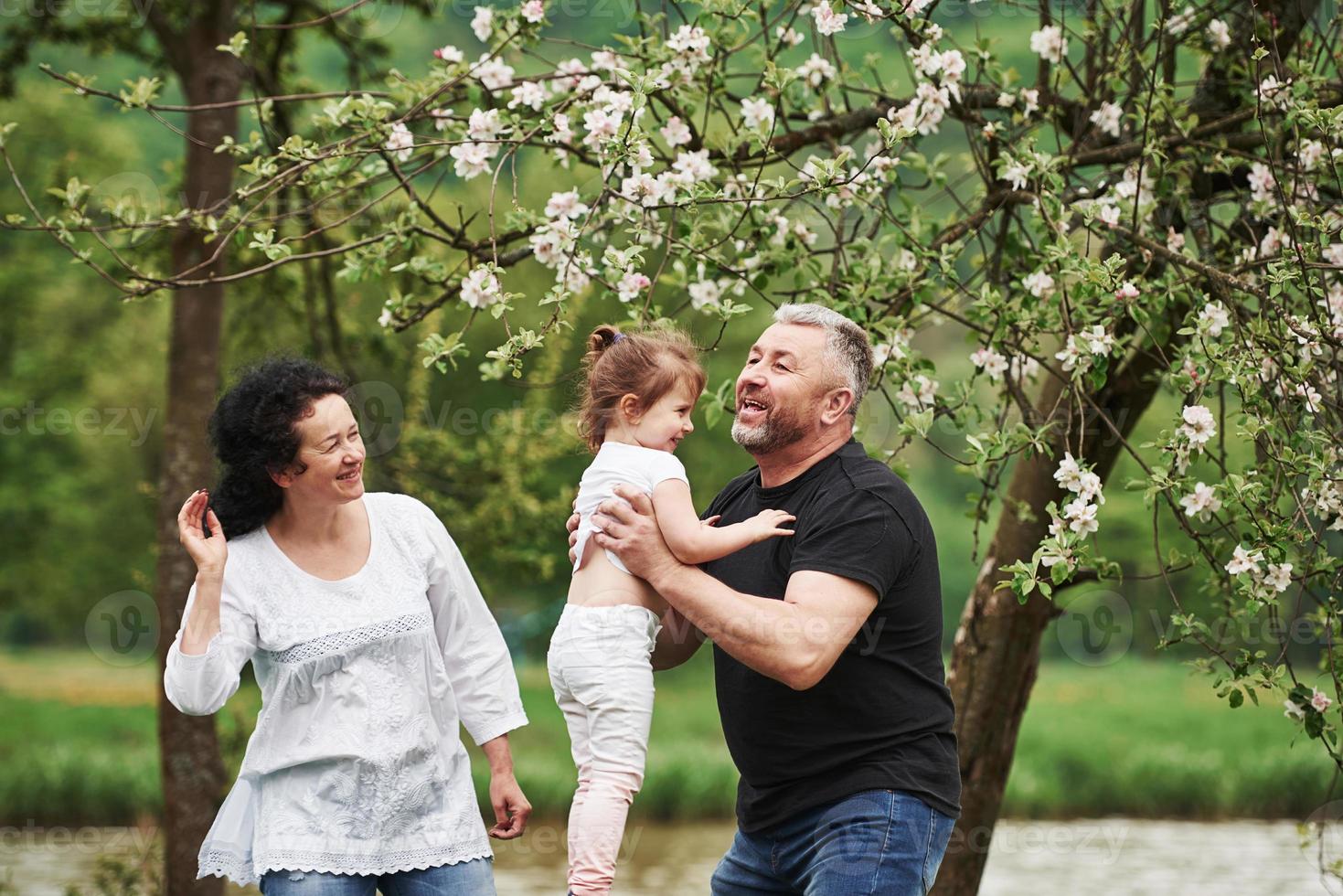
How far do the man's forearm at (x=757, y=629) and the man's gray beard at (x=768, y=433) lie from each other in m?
0.40

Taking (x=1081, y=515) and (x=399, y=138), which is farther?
(x=399, y=138)

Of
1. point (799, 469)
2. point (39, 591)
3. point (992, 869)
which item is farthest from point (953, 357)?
point (799, 469)

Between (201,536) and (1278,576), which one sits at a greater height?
(201,536)

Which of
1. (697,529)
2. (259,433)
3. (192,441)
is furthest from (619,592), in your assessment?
(192,441)

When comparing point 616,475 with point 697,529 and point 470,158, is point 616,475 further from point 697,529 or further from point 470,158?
point 470,158

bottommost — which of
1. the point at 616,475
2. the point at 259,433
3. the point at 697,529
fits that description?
the point at 697,529

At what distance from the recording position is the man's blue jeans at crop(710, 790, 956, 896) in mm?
2838

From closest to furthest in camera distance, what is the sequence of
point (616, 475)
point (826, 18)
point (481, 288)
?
point (616, 475) < point (481, 288) < point (826, 18)

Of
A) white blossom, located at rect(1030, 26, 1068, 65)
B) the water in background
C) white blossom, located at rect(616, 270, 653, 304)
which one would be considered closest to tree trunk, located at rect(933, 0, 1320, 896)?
white blossom, located at rect(1030, 26, 1068, 65)

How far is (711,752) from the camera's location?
685 inches

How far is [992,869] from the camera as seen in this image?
42.1ft

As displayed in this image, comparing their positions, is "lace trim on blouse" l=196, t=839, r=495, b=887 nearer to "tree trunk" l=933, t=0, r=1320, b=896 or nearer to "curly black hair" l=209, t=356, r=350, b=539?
"curly black hair" l=209, t=356, r=350, b=539

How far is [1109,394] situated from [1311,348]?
141cm

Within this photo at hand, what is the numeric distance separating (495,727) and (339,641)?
44cm
